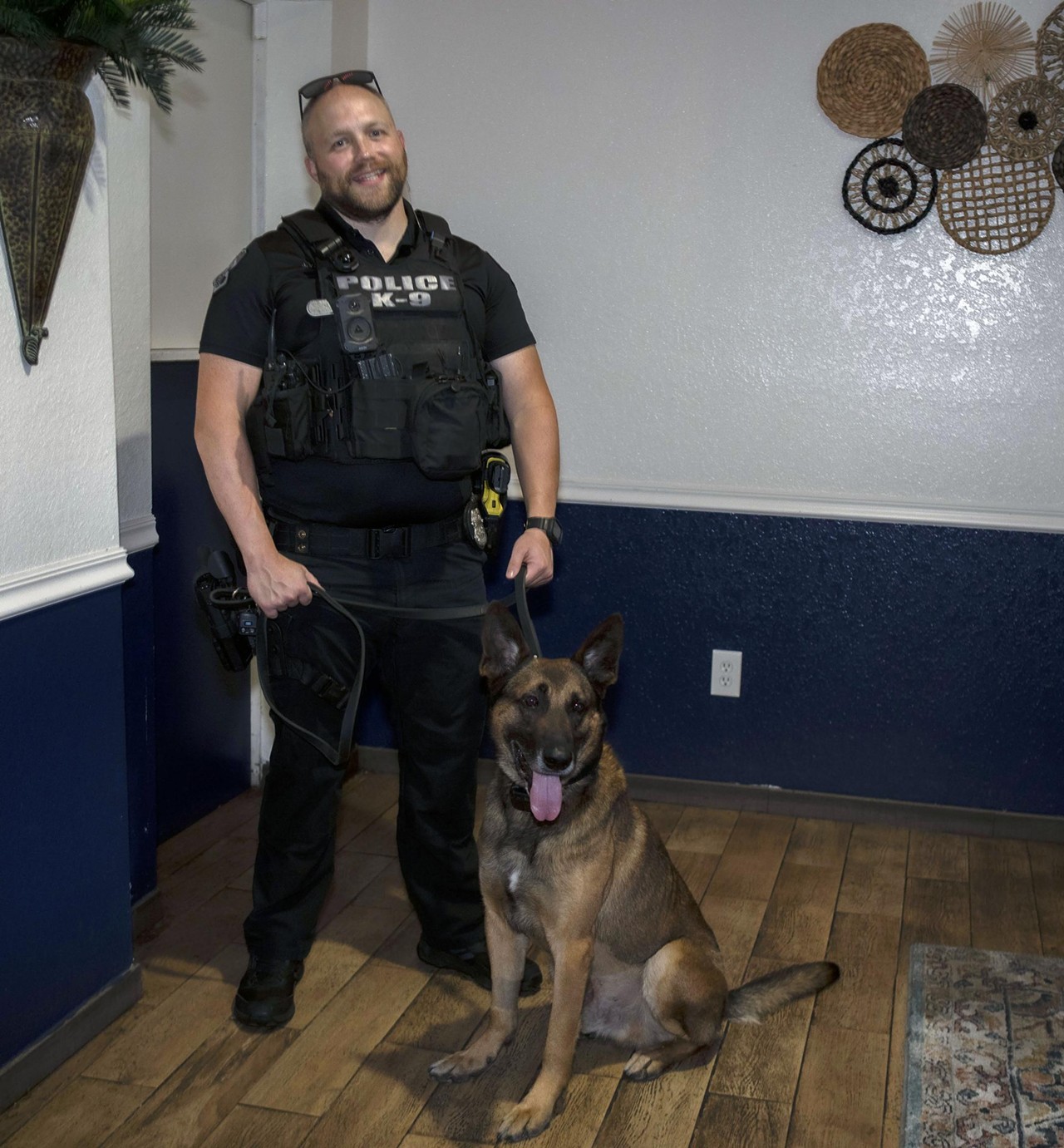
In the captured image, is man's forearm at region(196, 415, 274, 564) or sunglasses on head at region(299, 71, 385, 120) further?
sunglasses on head at region(299, 71, 385, 120)

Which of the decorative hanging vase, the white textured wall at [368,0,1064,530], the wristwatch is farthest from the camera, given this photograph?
the white textured wall at [368,0,1064,530]

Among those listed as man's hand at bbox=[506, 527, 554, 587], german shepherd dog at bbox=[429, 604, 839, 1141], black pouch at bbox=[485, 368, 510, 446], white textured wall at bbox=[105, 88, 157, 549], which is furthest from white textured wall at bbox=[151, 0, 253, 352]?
german shepherd dog at bbox=[429, 604, 839, 1141]

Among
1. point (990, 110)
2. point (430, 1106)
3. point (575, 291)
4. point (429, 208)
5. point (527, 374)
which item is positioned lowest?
point (430, 1106)

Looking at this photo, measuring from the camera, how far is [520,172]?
12.6 ft

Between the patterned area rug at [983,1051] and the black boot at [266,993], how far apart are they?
1.24 m

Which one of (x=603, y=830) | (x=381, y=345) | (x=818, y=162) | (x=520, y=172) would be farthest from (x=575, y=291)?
(x=603, y=830)

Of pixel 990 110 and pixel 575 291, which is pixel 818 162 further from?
pixel 575 291

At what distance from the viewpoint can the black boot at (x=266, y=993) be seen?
8.61 feet

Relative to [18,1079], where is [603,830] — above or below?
above

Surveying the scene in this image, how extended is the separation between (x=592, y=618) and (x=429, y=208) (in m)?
1.36

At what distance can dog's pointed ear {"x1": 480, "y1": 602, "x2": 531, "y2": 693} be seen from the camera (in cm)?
238

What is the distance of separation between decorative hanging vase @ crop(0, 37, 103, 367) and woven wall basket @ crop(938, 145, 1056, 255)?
2365mm

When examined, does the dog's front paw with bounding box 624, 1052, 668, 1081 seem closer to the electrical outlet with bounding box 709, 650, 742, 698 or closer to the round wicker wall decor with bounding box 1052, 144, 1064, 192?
the electrical outlet with bounding box 709, 650, 742, 698

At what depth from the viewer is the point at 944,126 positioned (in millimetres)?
3494
